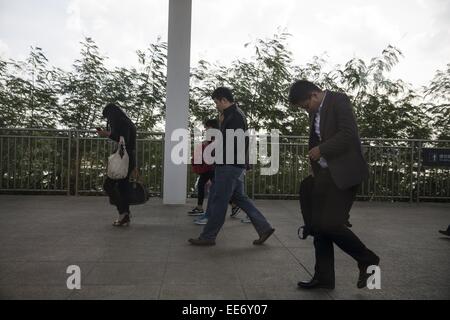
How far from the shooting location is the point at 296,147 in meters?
9.81

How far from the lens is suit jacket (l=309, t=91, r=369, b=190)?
3266 millimetres

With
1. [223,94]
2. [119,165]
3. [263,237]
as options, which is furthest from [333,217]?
[119,165]

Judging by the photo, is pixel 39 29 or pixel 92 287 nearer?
pixel 92 287

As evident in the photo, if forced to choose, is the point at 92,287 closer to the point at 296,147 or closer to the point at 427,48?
the point at 296,147

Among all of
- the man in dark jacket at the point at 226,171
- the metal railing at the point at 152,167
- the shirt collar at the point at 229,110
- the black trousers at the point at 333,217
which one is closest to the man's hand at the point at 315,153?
the black trousers at the point at 333,217

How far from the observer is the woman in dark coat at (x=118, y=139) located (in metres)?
5.99
